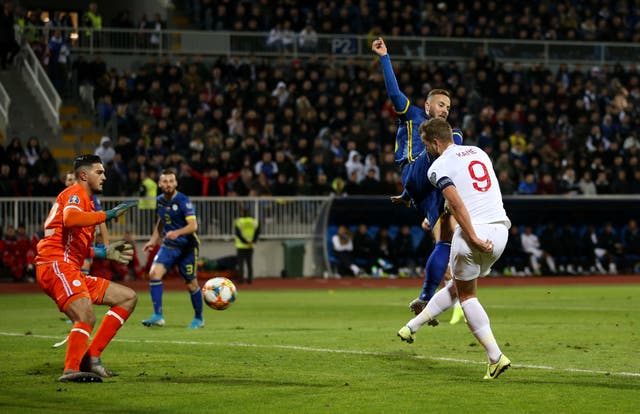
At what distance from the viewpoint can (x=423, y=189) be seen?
→ 12320mm

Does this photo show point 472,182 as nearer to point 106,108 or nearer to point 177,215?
point 177,215

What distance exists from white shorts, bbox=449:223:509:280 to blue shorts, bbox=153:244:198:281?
7.89 meters

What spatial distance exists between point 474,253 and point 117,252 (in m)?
3.15

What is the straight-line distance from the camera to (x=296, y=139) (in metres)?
32.4

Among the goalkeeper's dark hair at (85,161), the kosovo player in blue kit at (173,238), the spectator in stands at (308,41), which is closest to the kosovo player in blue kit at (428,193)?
the goalkeeper's dark hair at (85,161)

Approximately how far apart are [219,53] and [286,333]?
22580mm

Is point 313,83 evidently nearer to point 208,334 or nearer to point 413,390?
point 208,334

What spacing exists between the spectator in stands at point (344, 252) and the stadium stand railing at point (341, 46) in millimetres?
8477

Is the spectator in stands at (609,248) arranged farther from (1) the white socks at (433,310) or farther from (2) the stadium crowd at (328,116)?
(1) the white socks at (433,310)

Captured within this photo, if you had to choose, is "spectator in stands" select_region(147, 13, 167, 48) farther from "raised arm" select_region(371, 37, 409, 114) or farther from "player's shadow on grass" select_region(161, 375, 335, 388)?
"player's shadow on grass" select_region(161, 375, 335, 388)

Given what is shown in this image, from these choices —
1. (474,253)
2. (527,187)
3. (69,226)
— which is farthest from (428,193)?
(527,187)

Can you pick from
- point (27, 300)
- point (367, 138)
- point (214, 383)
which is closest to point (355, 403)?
point (214, 383)

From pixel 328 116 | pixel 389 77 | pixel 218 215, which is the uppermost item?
pixel 389 77

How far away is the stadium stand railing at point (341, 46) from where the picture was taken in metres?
35.4
